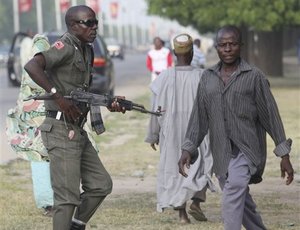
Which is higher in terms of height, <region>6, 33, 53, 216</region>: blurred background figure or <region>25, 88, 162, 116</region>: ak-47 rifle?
<region>25, 88, 162, 116</region>: ak-47 rifle

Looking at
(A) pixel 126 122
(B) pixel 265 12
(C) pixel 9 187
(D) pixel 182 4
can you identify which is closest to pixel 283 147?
(C) pixel 9 187

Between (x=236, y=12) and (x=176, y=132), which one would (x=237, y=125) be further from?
(x=236, y=12)

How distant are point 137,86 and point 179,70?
25592 mm

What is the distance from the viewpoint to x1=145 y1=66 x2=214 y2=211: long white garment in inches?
356

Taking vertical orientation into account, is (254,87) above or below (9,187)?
above

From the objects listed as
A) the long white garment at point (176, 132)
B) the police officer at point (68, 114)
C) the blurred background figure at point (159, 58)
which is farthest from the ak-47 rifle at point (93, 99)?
the blurred background figure at point (159, 58)

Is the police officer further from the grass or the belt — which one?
the grass

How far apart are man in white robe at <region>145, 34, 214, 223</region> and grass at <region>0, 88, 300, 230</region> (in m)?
0.25

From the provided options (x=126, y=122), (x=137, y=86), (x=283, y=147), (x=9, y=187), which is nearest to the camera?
(x=283, y=147)

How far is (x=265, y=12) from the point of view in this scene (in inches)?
1168

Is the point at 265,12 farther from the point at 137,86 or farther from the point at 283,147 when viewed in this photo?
the point at 283,147

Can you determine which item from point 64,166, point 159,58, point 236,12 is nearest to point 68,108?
point 64,166

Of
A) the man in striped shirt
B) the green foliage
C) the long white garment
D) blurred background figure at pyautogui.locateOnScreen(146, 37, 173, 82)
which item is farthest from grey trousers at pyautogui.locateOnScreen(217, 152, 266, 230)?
the green foliage

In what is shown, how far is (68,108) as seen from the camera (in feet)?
21.8
